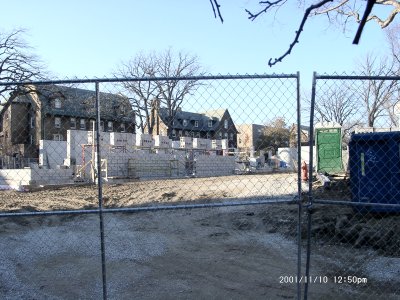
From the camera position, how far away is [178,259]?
7.70 metres

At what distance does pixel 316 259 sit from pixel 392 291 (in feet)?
5.73

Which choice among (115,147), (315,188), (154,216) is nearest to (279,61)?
(154,216)

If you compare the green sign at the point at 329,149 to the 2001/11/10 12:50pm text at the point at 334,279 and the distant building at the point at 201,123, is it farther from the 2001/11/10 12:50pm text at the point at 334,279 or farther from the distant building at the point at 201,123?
the distant building at the point at 201,123

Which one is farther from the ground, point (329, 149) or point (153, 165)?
point (329, 149)

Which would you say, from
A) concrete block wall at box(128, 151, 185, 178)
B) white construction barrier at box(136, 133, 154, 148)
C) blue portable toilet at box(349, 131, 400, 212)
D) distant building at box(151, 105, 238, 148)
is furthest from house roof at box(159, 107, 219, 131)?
white construction barrier at box(136, 133, 154, 148)

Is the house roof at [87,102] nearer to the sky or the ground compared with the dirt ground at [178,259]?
nearer to the sky

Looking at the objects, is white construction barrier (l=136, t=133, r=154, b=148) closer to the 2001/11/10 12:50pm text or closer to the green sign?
the green sign

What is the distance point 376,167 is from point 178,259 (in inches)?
179

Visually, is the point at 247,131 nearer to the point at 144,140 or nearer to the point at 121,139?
the point at 121,139

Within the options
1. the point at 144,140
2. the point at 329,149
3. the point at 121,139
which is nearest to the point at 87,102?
the point at 329,149

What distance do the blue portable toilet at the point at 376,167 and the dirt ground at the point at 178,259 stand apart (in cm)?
157

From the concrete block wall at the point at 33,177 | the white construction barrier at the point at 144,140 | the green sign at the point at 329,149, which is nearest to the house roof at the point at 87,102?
the concrete block wall at the point at 33,177

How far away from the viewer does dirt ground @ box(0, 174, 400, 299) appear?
231 inches

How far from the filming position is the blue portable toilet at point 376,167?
8.57 metres
